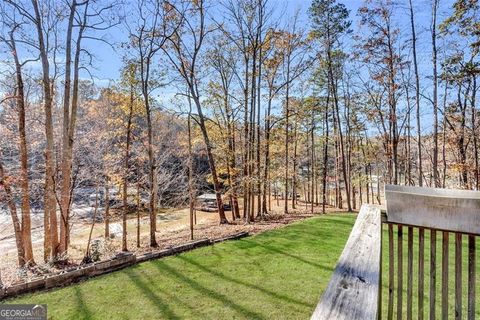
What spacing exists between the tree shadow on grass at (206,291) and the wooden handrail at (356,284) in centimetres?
234

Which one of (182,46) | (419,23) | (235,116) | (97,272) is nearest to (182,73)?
(182,46)

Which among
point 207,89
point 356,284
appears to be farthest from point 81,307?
point 207,89

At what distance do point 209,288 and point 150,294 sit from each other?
30.9 inches

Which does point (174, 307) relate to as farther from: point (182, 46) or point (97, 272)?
point (182, 46)

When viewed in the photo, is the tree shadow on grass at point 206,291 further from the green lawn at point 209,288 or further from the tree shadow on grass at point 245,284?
the tree shadow on grass at point 245,284

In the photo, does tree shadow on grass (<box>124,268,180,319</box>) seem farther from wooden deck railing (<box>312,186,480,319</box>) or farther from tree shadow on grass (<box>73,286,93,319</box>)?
wooden deck railing (<box>312,186,480,319</box>)

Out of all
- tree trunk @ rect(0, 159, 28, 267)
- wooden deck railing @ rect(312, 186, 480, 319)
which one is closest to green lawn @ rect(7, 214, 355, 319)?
wooden deck railing @ rect(312, 186, 480, 319)

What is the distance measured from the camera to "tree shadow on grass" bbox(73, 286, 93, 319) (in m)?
3.29

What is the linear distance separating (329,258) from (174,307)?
9.75 feet

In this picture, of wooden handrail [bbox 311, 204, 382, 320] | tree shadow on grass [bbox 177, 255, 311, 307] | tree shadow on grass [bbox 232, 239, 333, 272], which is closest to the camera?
wooden handrail [bbox 311, 204, 382, 320]

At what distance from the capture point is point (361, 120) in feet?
53.3

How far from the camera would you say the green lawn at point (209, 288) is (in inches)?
131
